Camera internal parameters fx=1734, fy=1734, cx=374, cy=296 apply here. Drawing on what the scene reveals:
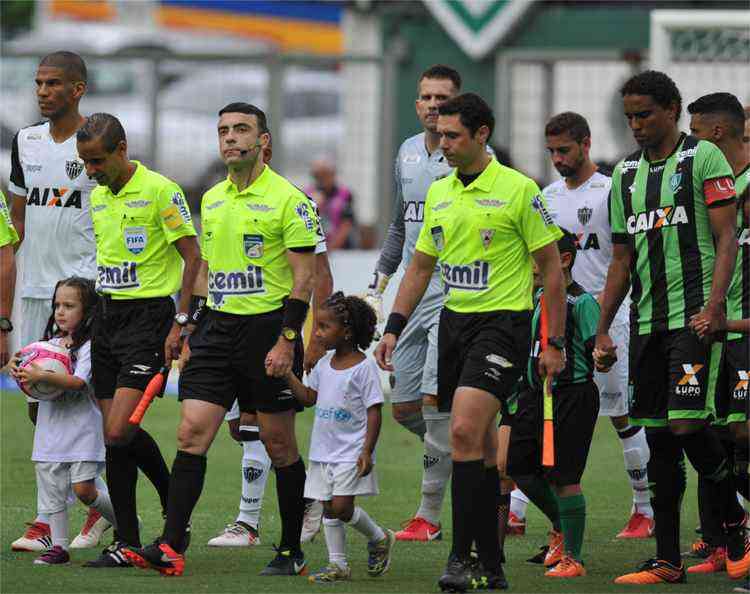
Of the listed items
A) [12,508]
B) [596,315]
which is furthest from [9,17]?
[596,315]

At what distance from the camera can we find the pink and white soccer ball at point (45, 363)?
8797 mm

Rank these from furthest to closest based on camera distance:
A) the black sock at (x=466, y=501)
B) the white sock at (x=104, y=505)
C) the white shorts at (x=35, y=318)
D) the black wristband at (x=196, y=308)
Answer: the white shorts at (x=35, y=318), the white sock at (x=104, y=505), the black wristband at (x=196, y=308), the black sock at (x=466, y=501)

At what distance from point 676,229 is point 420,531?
2600 millimetres

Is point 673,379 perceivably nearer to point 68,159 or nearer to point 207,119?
point 68,159

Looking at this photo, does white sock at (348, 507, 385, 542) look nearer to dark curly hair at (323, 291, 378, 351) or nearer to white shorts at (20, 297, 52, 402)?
dark curly hair at (323, 291, 378, 351)

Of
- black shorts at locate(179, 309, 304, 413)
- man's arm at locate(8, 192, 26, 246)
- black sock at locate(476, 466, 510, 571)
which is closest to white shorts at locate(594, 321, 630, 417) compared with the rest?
black sock at locate(476, 466, 510, 571)

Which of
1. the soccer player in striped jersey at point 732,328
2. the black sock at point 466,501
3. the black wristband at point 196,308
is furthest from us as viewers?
the black wristband at point 196,308

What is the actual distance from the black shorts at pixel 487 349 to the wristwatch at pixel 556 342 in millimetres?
103

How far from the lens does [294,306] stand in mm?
8195

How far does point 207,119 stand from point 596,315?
957cm

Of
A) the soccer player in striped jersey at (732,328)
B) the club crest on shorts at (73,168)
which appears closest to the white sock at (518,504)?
the soccer player in striped jersey at (732,328)

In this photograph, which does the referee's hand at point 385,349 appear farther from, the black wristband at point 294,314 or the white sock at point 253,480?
the white sock at point 253,480

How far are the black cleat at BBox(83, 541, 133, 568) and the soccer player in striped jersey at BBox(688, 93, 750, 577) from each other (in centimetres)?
281

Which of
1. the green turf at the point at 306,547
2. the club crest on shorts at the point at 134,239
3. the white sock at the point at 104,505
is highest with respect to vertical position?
the club crest on shorts at the point at 134,239
